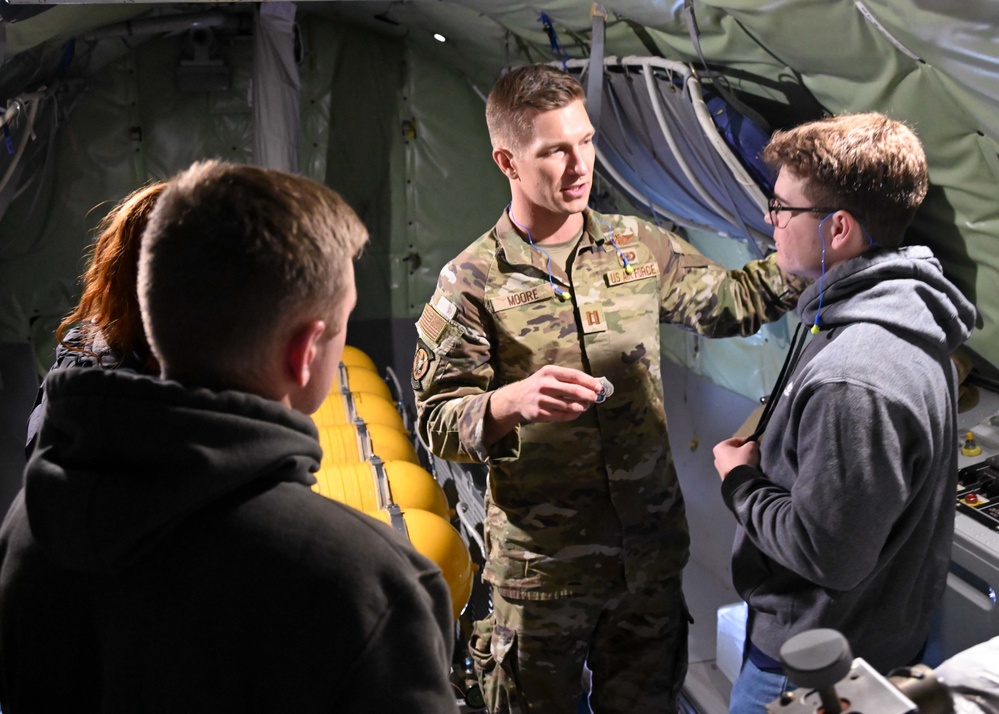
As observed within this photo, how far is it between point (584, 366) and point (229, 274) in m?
1.28

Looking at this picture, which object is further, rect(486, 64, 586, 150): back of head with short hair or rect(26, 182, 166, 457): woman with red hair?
rect(486, 64, 586, 150): back of head with short hair

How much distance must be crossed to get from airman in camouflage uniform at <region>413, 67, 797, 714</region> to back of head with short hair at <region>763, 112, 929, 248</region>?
1.53 ft

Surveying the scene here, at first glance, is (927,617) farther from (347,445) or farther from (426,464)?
(426,464)

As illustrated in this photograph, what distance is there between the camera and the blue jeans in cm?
179

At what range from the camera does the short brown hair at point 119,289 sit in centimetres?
134

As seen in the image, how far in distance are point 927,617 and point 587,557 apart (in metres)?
0.78

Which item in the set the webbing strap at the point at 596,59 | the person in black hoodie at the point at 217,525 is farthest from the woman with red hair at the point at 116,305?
the webbing strap at the point at 596,59

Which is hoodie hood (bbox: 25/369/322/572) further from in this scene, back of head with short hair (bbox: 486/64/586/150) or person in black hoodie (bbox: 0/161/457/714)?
back of head with short hair (bbox: 486/64/586/150)

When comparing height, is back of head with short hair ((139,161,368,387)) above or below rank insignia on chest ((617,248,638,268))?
above

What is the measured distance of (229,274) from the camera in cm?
97

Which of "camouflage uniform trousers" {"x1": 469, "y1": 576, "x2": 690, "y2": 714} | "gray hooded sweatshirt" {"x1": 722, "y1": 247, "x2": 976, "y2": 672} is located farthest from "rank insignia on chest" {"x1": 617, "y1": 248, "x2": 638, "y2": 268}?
"camouflage uniform trousers" {"x1": 469, "y1": 576, "x2": 690, "y2": 714}

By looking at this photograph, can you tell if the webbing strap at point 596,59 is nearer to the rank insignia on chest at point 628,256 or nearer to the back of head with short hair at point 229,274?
the rank insignia on chest at point 628,256

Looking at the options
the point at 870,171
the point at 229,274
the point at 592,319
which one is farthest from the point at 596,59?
the point at 229,274

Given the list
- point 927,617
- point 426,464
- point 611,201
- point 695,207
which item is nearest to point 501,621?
point 927,617
